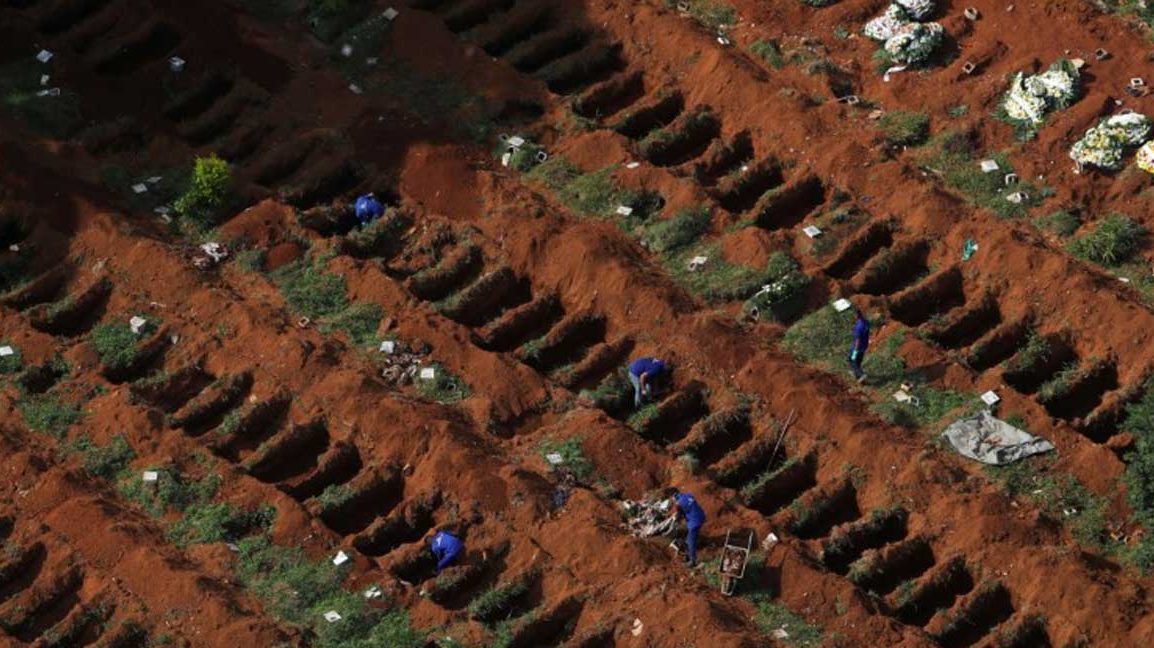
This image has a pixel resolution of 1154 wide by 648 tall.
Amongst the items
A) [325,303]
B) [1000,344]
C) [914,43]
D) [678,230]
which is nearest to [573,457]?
[678,230]

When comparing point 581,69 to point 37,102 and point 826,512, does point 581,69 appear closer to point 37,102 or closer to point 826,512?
point 37,102

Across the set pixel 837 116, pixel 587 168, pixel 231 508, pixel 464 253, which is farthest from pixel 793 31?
pixel 231 508

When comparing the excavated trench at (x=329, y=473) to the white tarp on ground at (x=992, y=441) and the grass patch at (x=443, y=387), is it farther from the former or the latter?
the white tarp on ground at (x=992, y=441)

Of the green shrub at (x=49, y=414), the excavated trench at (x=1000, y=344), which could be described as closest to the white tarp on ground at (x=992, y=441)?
the excavated trench at (x=1000, y=344)

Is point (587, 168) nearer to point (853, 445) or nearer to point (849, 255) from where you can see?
point (849, 255)

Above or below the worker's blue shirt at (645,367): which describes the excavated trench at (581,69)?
above

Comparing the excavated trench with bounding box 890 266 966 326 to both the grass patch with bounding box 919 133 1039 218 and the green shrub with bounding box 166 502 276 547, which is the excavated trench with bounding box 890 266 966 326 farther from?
the green shrub with bounding box 166 502 276 547
